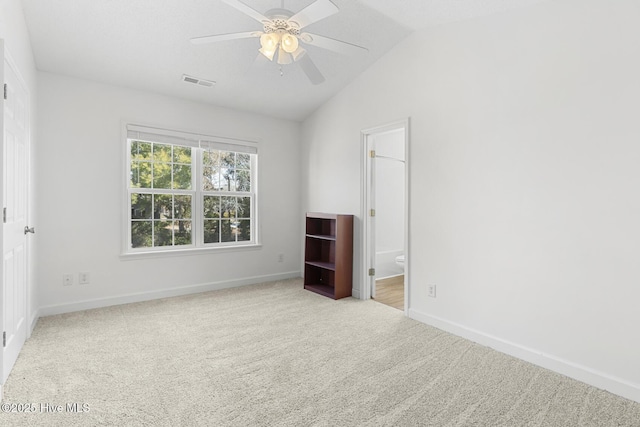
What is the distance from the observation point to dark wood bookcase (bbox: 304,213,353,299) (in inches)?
161

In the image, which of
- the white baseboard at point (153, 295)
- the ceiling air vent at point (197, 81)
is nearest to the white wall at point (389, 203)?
the white baseboard at point (153, 295)

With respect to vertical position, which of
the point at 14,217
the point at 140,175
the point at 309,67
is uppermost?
the point at 309,67

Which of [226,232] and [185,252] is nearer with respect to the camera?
[185,252]

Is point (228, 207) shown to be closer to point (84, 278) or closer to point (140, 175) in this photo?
point (140, 175)

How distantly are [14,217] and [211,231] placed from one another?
226 cm

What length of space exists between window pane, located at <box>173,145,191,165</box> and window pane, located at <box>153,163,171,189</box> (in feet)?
0.44

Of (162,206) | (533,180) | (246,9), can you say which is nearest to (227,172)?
(162,206)

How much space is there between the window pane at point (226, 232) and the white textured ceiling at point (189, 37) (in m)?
1.66

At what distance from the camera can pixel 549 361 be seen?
241 centimetres

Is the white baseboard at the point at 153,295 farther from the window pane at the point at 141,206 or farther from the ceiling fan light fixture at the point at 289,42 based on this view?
the ceiling fan light fixture at the point at 289,42

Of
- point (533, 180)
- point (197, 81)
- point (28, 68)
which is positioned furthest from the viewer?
point (197, 81)

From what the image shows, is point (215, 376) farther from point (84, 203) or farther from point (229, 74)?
point (229, 74)

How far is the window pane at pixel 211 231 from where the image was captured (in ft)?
14.6

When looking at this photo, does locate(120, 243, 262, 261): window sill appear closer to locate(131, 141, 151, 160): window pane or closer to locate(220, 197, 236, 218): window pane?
locate(220, 197, 236, 218): window pane
